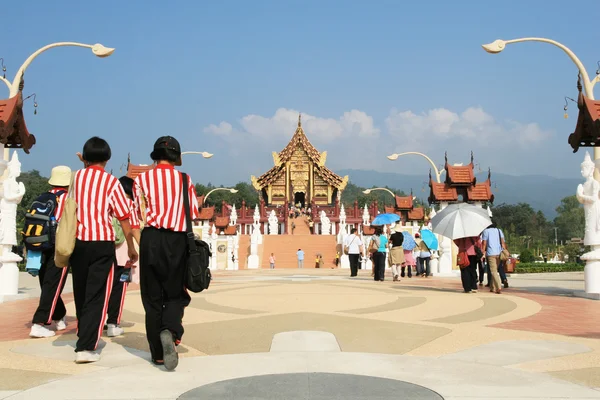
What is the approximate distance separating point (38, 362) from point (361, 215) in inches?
2417

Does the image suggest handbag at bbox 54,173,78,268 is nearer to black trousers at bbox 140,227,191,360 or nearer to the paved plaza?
black trousers at bbox 140,227,191,360

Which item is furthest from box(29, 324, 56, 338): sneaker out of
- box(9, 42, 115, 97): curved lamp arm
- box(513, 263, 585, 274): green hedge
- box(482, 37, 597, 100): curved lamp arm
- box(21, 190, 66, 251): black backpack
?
box(513, 263, 585, 274): green hedge

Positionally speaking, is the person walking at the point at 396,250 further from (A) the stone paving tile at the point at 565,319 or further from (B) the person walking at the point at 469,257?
(A) the stone paving tile at the point at 565,319

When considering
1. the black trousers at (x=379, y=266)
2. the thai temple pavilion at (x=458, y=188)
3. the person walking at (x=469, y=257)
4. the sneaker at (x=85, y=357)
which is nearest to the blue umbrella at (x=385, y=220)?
the black trousers at (x=379, y=266)

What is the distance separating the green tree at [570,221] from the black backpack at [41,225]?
101 meters

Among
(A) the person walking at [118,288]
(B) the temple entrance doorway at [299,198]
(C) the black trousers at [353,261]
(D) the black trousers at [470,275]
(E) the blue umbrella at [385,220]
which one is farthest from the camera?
(B) the temple entrance doorway at [299,198]

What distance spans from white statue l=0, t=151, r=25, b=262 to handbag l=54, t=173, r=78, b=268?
754cm

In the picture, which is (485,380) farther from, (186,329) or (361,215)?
(361,215)

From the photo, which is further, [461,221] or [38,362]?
[461,221]

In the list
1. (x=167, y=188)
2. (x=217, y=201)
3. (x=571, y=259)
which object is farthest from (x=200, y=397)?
(x=217, y=201)

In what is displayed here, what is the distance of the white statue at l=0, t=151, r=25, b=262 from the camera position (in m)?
12.5

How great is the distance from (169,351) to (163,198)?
1319mm

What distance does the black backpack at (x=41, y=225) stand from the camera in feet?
24.5

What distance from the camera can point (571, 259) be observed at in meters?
50.6
